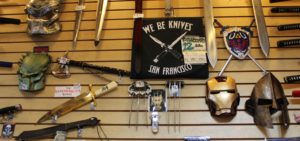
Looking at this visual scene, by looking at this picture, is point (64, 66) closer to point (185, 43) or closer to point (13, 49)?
point (13, 49)

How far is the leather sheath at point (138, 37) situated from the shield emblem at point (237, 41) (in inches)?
30.6

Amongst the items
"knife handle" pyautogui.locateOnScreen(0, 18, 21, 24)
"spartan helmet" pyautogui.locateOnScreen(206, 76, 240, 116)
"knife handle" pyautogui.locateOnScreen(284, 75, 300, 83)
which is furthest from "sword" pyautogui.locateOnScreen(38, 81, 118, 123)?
"knife handle" pyautogui.locateOnScreen(284, 75, 300, 83)

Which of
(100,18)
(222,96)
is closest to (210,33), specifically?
(222,96)

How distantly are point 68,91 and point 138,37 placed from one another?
0.81 metres

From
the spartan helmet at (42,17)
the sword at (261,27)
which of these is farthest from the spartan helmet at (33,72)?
the sword at (261,27)

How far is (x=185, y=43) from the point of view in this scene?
293 centimetres

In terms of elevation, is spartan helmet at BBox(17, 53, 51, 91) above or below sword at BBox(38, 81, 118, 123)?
above

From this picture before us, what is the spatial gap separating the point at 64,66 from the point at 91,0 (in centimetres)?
77

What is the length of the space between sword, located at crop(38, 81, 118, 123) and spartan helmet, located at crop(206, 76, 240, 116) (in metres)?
0.83

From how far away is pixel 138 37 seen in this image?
297cm

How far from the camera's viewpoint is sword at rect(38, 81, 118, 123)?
2.84 meters

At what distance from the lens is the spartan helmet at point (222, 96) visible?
2580 mm

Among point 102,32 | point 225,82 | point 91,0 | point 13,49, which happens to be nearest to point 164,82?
point 225,82

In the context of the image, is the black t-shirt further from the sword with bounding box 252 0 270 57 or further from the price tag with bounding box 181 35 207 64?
the sword with bounding box 252 0 270 57
